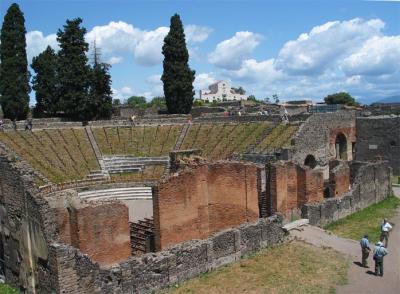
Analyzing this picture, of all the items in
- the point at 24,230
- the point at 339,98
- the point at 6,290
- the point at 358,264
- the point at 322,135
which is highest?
the point at 339,98

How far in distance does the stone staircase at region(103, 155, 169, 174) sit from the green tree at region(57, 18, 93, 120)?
9.78 meters

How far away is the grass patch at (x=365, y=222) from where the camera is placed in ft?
62.9

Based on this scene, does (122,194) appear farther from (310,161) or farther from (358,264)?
(358,264)

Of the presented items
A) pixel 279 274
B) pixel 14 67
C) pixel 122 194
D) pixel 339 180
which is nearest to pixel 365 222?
pixel 339 180

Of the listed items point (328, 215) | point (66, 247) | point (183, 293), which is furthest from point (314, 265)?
point (66, 247)

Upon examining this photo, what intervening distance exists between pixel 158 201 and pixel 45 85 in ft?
111

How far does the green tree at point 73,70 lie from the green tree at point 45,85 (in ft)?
5.74

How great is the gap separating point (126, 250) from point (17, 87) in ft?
100

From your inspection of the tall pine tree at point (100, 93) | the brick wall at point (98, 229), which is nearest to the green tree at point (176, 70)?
the tall pine tree at point (100, 93)

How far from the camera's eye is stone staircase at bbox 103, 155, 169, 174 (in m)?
34.7

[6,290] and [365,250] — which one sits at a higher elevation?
[365,250]

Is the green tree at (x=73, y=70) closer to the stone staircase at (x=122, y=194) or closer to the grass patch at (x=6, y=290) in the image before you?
the stone staircase at (x=122, y=194)

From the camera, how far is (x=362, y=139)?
3684 centimetres

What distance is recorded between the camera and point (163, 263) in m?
13.0
